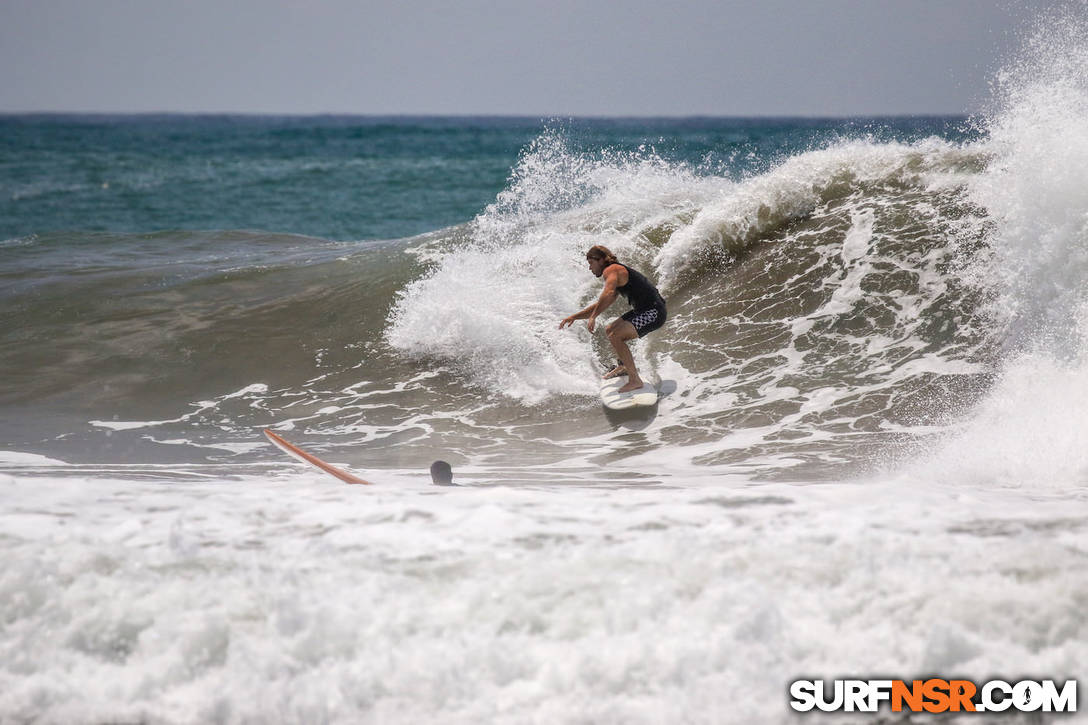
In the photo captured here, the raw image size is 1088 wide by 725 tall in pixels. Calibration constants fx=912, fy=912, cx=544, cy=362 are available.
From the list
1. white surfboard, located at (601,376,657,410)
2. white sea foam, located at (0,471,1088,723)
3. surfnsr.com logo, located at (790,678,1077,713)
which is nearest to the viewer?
surfnsr.com logo, located at (790,678,1077,713)

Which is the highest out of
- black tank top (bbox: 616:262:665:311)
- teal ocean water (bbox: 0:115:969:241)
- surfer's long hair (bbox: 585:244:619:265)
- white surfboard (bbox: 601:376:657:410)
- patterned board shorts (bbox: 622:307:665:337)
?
teal ocean water (bbox: 0:115:969:241)

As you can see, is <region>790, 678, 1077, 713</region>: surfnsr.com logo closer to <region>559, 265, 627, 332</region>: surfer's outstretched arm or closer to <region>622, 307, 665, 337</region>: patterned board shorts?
<region>559, 265, 627, 332</region>: surfer's outstretched arm

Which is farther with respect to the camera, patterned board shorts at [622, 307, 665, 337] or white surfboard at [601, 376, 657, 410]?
patterned board shorts at [622, 307, 665, 337]

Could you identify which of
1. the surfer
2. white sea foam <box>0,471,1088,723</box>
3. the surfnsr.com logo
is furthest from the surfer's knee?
the surfnsr.com logo

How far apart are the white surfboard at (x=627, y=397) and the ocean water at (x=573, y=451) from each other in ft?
0.47

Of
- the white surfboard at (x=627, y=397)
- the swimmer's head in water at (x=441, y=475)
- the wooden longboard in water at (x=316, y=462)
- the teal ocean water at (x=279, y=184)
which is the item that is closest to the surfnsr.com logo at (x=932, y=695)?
the swimmer's head in water at (x=441, y=475)

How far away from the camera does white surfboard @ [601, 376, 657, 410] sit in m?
7.38

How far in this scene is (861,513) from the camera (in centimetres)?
418

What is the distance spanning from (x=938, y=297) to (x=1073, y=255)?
1.36 m

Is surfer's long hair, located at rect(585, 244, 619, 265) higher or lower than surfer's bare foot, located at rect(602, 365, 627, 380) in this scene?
higher

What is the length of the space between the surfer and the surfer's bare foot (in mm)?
134

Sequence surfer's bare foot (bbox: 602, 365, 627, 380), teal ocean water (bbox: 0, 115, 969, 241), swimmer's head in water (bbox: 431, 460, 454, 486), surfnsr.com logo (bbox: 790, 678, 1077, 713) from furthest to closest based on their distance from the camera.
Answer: teal ocean water (bbox: 0, 115, 969, 241)
surfer's bare foot (bbox: 602, 365, 627, 380)
swimmer's head in water (bbox: 431, 460, 454, 486)
surfnsr.com logo (bbox: 790, 678, 1077, 713)

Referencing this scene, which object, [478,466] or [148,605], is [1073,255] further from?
[148,605]

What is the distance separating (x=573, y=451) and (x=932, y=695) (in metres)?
3.79
